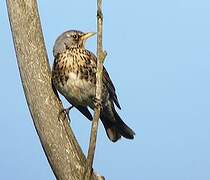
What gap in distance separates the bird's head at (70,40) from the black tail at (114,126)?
0.96 meters

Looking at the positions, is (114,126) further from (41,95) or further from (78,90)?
(41,95)

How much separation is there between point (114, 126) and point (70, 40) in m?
1.36

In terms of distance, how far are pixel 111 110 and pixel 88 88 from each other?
0.78 metres

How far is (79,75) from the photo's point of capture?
21.7 ft

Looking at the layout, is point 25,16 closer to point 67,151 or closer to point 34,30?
point 34,30

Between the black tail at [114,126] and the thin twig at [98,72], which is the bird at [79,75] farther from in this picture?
the thin twig at [98,72]

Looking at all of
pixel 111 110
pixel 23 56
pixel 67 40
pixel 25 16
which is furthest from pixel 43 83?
pixel 111 110

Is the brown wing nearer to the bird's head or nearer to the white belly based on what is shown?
the white belly

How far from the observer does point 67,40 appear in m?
6.91

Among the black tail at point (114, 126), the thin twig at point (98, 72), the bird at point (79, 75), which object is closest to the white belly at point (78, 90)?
the bird at point (79, 75)

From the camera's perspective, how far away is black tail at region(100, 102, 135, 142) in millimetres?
7297

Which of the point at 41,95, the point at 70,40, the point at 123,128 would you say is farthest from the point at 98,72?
the point at 123,128

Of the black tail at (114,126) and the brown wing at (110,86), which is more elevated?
the brown wing at (110,86)

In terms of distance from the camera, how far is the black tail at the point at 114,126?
23.9 ft
